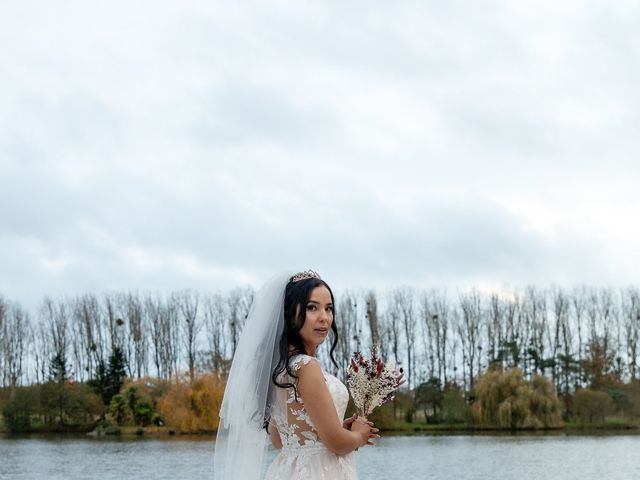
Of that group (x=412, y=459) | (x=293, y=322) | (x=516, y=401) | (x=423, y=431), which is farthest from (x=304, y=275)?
(x=423, y=431)

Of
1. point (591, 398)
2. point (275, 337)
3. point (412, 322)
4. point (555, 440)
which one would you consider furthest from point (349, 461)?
point (412, 322)

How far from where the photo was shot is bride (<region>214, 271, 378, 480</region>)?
145 inches

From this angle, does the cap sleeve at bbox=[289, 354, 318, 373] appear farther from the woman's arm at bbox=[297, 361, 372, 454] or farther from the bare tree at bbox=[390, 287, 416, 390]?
the bare tree at bbox=[390, 287, 416, 390]

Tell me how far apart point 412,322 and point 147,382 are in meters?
18.2

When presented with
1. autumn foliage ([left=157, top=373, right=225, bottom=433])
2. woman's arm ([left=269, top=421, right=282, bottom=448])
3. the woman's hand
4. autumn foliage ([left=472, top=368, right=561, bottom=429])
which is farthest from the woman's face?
autumn foliage ([left=157, top=373, right=225, bottom=433])

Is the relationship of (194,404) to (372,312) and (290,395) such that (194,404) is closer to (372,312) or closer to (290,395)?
(372,312)

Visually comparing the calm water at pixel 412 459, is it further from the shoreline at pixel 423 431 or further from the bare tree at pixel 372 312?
the bare tree at pixel 372 312

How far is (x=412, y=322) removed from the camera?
5797 cm

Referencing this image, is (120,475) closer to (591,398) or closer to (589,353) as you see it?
(591,398)

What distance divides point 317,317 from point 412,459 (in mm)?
25088

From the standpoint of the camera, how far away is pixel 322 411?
11.9 feet

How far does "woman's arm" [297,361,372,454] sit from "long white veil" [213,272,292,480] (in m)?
0.29

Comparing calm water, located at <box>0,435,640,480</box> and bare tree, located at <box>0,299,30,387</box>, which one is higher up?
bare tree, located at <box>0,299,30,387</box>

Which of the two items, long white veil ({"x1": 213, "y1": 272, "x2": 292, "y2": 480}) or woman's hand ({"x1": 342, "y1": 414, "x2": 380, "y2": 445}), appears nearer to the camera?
woman's hand ({"x1": 342, "y1": 414, "x2": 380, "y2": 445})
